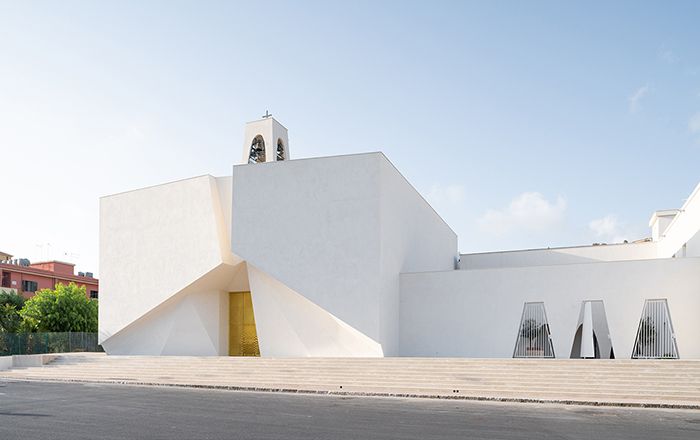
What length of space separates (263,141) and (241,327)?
26.9 ft

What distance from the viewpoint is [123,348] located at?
85.7ft

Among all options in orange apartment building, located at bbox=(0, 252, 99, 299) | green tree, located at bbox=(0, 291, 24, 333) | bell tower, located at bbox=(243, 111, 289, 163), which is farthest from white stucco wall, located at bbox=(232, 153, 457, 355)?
orange apartment building, located at bbox=(0, 252, 99, 299)

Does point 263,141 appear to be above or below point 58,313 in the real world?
above

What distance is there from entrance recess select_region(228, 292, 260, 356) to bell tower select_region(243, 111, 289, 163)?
6.04m

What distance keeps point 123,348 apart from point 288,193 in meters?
10.8

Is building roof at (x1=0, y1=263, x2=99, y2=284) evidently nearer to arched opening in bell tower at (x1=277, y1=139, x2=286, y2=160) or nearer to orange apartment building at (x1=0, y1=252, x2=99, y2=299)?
orange apartment building at (x1=0, y1=252, x2=99, y2=299)

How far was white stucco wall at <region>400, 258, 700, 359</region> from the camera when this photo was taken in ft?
65.1

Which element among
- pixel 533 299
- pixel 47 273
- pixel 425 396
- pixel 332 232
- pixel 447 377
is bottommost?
pixel 425 396

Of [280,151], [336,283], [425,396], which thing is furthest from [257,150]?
[425,396]

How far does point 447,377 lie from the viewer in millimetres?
15781

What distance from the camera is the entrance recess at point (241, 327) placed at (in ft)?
83.9

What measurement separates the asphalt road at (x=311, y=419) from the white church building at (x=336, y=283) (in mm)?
7216

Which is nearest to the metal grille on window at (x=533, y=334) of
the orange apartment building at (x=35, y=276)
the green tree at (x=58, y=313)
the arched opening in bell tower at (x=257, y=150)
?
the arched opening in bell tower at (x=257, y=150)

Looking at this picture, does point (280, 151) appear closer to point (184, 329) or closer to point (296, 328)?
point (296, 328)
